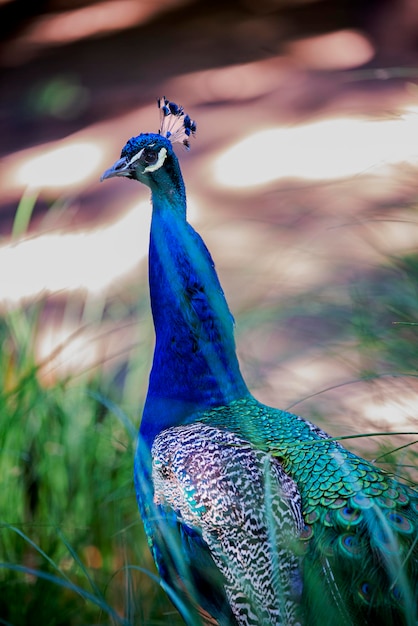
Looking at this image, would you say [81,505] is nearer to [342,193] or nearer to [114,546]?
[114,546]

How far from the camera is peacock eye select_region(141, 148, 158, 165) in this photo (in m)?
1.43

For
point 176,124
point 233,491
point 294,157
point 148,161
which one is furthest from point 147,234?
point 233,491

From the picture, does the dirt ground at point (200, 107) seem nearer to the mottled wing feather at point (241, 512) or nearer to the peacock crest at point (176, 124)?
the peacock crest at point (176, 124)

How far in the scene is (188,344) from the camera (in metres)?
1.37

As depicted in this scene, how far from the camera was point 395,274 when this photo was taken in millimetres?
1214

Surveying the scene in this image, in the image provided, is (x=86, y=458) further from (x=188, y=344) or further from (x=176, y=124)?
(x=176, y=124)

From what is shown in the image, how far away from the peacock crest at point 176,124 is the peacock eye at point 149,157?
0.32ft

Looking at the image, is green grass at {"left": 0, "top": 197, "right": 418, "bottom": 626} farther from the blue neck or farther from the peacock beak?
the peacock beak

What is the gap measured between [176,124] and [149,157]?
178 millimetres

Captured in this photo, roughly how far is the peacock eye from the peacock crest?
98mm

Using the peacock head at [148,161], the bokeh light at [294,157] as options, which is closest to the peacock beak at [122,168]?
the peacock head at [148,161]

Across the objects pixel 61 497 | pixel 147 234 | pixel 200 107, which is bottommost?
pixel 61 497

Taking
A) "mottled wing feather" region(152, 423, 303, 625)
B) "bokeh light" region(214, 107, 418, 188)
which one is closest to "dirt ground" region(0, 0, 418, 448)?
"bokeh light" region(214, 107, 418, 188)

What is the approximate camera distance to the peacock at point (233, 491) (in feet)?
3.40
